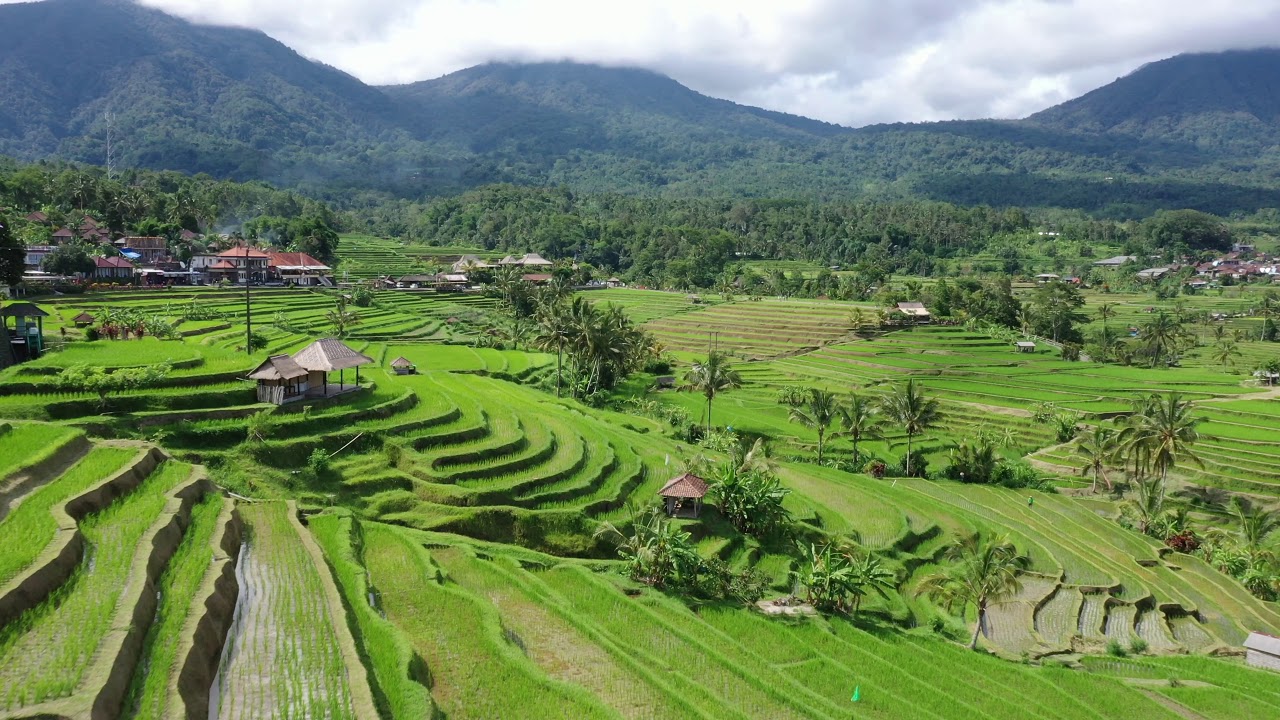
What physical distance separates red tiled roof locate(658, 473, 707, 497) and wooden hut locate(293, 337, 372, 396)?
13.0 m

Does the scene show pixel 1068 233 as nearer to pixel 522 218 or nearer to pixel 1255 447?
pixel 522 218

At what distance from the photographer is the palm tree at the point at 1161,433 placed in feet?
128

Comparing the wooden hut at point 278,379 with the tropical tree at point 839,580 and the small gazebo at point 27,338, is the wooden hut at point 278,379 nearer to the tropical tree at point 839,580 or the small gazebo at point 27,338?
the small gazebo at point 27,338

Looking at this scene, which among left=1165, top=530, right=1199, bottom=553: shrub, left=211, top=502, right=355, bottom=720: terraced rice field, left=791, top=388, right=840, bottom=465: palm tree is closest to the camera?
left=211, top=502, right=355, bottom=720: terraced rice field

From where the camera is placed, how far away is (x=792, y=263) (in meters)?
144

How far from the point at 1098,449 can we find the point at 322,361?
131 ft

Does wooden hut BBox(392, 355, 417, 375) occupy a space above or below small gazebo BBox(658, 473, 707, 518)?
above

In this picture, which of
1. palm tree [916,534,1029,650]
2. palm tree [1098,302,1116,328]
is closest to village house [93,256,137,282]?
palm tree [916,534,1029,650]

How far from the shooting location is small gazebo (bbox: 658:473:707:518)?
26.8 meters

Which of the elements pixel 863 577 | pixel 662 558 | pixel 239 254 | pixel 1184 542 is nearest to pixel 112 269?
pixel 239 254

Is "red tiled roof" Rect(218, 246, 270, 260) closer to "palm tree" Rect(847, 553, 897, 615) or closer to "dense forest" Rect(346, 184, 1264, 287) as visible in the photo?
"dense forest" Rect(346, 184, 1264, 287)

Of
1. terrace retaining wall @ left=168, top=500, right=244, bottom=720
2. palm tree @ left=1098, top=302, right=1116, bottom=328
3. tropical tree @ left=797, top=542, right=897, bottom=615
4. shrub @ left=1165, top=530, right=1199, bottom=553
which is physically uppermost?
palm tree @ left=1098, top=302, right=1116, bottom=328

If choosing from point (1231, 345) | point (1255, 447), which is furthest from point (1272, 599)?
point (1231, 345)

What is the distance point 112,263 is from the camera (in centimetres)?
6266
